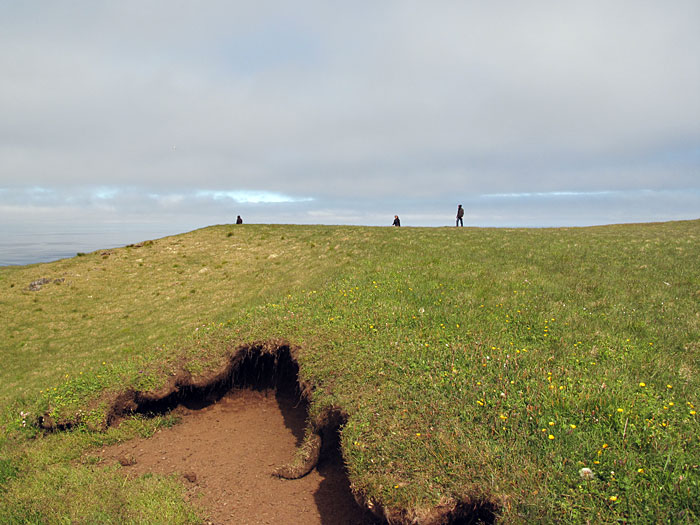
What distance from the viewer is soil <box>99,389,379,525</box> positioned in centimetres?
891

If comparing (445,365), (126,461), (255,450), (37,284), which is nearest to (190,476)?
(255,450)

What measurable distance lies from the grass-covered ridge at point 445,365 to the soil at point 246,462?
0.77 metres

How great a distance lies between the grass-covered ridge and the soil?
774 mm

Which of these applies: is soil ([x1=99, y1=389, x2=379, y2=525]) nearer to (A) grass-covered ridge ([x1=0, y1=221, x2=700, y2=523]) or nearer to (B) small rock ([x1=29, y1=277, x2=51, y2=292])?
(A) grass-covered ridge ([x1=0, y1=221, x2=700, y2=523])

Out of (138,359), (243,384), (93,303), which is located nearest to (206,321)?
(138,359)

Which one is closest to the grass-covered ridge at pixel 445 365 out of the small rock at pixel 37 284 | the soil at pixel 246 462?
the soil at pixel 246 462

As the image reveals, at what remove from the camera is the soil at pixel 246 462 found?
8.91m

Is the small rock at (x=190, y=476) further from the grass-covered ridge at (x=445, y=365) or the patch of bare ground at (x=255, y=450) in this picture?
the grass-covered ridge at (x=445, y=365)

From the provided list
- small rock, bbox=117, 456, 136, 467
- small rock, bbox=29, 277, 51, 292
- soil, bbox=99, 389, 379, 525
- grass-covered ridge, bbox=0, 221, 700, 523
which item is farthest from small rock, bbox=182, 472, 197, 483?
small rock, bbox=29, 277, 51, 292

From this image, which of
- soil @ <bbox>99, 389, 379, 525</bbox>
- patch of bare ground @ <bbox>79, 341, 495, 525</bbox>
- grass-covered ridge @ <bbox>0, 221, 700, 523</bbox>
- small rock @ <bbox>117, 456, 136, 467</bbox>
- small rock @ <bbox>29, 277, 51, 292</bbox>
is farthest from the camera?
small rock @ <bbox>29, 277, 51, 292</bbox>

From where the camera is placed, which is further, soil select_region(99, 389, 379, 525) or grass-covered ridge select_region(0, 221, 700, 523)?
soil select_region(99, 389, 379, 525)

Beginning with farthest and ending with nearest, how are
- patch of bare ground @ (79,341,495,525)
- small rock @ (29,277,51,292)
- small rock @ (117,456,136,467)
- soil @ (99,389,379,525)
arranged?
small rock @ (29,277,51,292) → small rock @ (117,456,136,467) → soil @ (99,389,379,525) → patch of bare ground @ (79,341,495,525)

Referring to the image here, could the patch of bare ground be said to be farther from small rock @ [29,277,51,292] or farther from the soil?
small rock @ [29,277,51,292]

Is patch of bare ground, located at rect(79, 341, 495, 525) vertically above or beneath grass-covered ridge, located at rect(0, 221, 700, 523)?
beneath
